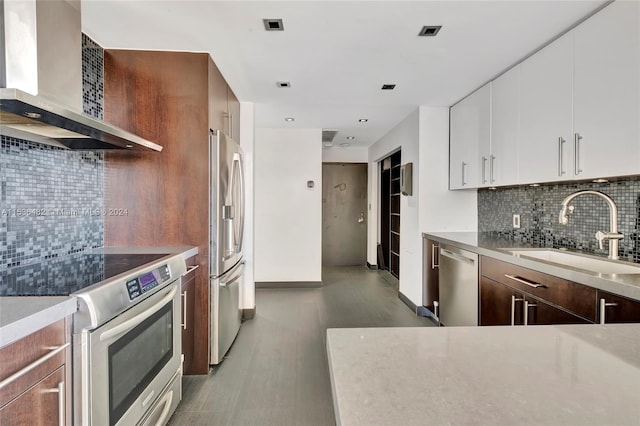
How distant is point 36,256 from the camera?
1.94 meters

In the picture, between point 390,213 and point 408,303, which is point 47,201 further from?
point 390,213

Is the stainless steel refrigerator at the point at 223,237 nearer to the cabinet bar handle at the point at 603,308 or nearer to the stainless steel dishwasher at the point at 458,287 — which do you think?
the stainless steel dishwasher at the point at 458,287

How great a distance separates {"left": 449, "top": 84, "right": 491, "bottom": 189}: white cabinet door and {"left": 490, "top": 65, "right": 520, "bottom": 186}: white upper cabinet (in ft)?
0.38

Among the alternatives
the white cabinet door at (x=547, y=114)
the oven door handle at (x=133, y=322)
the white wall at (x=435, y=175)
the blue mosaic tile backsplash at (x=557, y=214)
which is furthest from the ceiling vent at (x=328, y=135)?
the oven door handle at (x=133, y=322)

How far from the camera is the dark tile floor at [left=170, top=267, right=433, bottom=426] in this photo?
7.15 feet

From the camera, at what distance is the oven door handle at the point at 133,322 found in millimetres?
1396

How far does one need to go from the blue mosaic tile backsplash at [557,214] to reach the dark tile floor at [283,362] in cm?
131

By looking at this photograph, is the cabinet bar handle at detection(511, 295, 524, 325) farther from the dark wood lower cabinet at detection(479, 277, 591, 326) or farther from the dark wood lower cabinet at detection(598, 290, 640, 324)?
the dark wood lower cabinet at detection(598, 290, 640, 324)

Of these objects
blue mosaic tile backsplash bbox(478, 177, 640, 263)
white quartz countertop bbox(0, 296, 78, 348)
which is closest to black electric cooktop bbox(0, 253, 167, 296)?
white quartz countertop bbox(0, 296, 78, 348)

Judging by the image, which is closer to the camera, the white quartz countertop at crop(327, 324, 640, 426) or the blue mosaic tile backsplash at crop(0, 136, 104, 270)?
the white quartz countertop at crop(327, 324, 640, 426)

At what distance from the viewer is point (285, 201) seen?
211 inches

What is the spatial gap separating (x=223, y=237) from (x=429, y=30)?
6.46 feet

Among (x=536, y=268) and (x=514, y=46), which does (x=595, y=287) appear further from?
(x=514, y=46)

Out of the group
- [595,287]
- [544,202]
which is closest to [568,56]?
[544,202]
